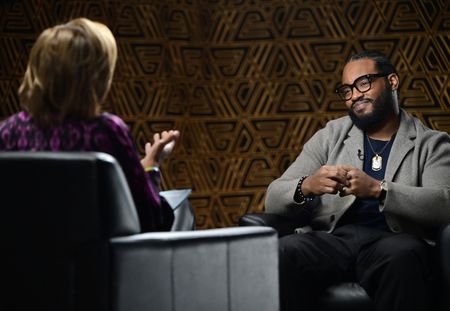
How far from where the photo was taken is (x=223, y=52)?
183 inches

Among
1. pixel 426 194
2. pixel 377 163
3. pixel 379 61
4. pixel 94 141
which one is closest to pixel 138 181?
pixel 94 141

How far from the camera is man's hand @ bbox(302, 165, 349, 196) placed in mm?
3064

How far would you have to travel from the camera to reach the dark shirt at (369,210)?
3.22m

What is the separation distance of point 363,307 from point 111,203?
50.5 inches

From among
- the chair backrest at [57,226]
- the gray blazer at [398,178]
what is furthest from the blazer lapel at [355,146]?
the chair backrest at [57,226]

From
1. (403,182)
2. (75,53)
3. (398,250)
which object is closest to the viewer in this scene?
(75,53)

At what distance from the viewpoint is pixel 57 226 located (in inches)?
75.1

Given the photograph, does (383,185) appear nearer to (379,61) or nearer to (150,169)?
(379,61)

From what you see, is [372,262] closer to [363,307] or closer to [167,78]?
[363,307]

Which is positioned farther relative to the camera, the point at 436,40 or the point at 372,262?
the point at 436,40

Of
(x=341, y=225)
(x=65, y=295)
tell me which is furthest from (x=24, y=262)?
(x=341, y=225)

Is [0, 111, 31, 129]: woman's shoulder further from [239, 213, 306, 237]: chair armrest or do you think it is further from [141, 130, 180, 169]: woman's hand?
[239, 213, 306, 237]: chair armrest

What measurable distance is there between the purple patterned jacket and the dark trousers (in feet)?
3.03

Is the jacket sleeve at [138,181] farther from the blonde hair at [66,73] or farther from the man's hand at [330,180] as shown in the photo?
the man's hand at [330,180]
